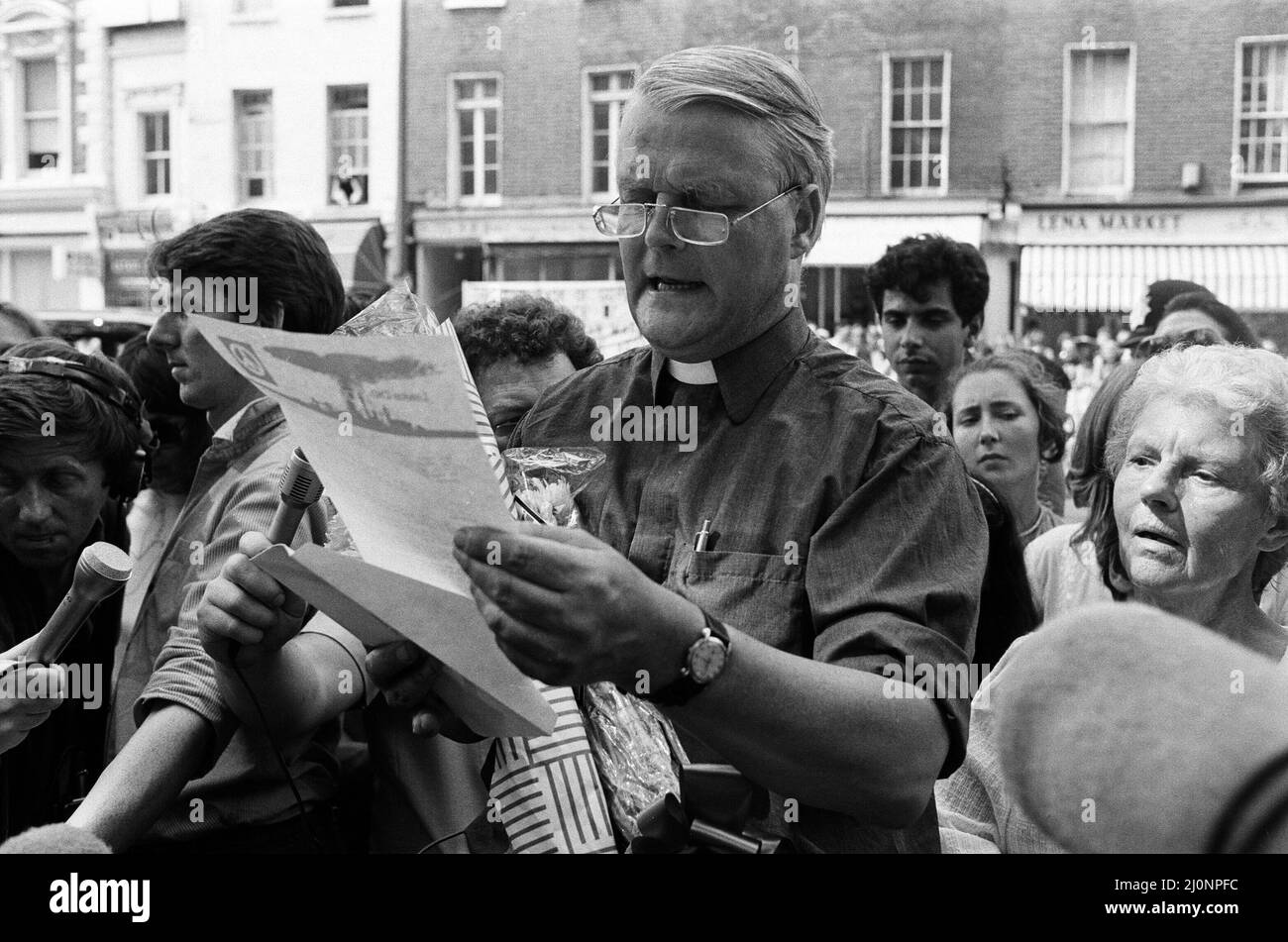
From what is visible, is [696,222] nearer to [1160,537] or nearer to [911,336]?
[1160,537]

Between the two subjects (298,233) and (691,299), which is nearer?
(691,299)

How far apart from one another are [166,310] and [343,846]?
1178 millimetres

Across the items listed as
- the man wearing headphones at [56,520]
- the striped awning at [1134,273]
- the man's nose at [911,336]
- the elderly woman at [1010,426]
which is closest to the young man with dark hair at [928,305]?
the man's nose at [911,336]

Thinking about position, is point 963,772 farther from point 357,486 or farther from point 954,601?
point 357,486

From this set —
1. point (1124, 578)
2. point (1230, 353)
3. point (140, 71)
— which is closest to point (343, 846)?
point (1124, 578)

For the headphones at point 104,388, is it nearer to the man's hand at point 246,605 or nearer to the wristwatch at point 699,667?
the man's hand at point 246,605

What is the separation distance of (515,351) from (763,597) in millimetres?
1584

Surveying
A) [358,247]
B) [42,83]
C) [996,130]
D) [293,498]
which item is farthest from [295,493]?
[42,83]

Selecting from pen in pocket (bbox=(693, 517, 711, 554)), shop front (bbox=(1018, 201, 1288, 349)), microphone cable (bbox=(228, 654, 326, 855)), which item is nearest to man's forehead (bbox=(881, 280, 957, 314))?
microphone cable (bbox=(228, 654, 326, 855))

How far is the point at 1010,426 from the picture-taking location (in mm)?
3994

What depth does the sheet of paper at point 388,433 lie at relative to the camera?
1.19m

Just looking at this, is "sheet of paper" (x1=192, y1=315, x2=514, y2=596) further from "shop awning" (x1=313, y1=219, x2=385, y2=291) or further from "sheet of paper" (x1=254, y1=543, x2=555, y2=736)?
"shop awning" (x1=313, y1=219, x2=385, y2=291)

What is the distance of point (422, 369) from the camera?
1.20 m

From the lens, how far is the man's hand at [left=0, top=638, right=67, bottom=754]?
6.20 feet
